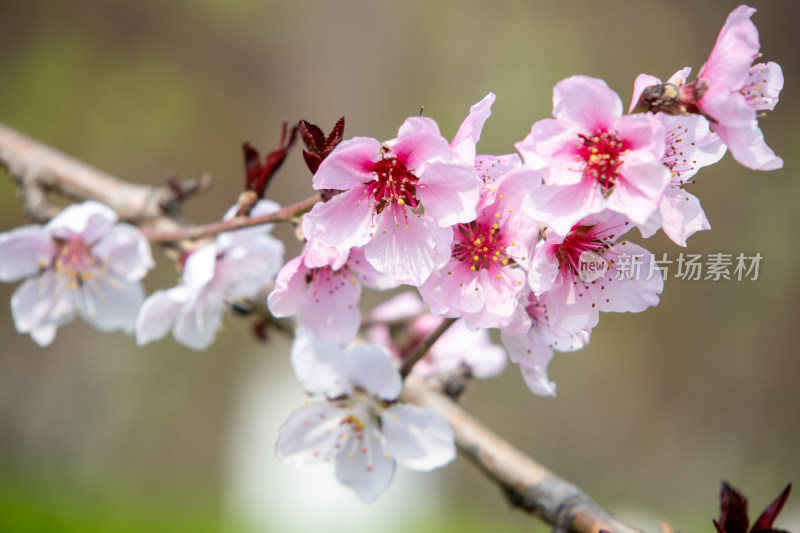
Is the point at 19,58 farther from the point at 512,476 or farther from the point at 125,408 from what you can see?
the point at 512,476

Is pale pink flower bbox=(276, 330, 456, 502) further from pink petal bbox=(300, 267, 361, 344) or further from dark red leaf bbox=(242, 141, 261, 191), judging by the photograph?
dark red leaf bbox=(242, 141, 261, 191)

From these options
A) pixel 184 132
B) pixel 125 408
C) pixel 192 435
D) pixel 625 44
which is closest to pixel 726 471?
pixel 625 44

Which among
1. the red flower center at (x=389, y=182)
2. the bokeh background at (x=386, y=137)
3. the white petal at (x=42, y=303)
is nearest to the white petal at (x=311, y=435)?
the red flower center at (x=389, y=182)

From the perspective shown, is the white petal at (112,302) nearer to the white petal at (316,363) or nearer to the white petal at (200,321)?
the white petal at (200,321)

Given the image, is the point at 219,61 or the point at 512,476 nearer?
the point at 512,476

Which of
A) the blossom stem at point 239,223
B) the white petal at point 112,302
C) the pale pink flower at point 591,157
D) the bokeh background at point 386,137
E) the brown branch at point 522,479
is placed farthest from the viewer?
the bokeh background at point 386,137

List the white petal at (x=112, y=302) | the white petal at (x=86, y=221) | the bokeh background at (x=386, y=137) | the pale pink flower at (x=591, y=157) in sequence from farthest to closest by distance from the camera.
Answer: the bokeh background at (x=386, y=137), the white petal at (x=112, y=302), the white petal at (x=86, y=221), the pale pink flower at (x=591, y=157)

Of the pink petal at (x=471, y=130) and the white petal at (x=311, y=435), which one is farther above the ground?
the pink petal at (x=471, y=130)
